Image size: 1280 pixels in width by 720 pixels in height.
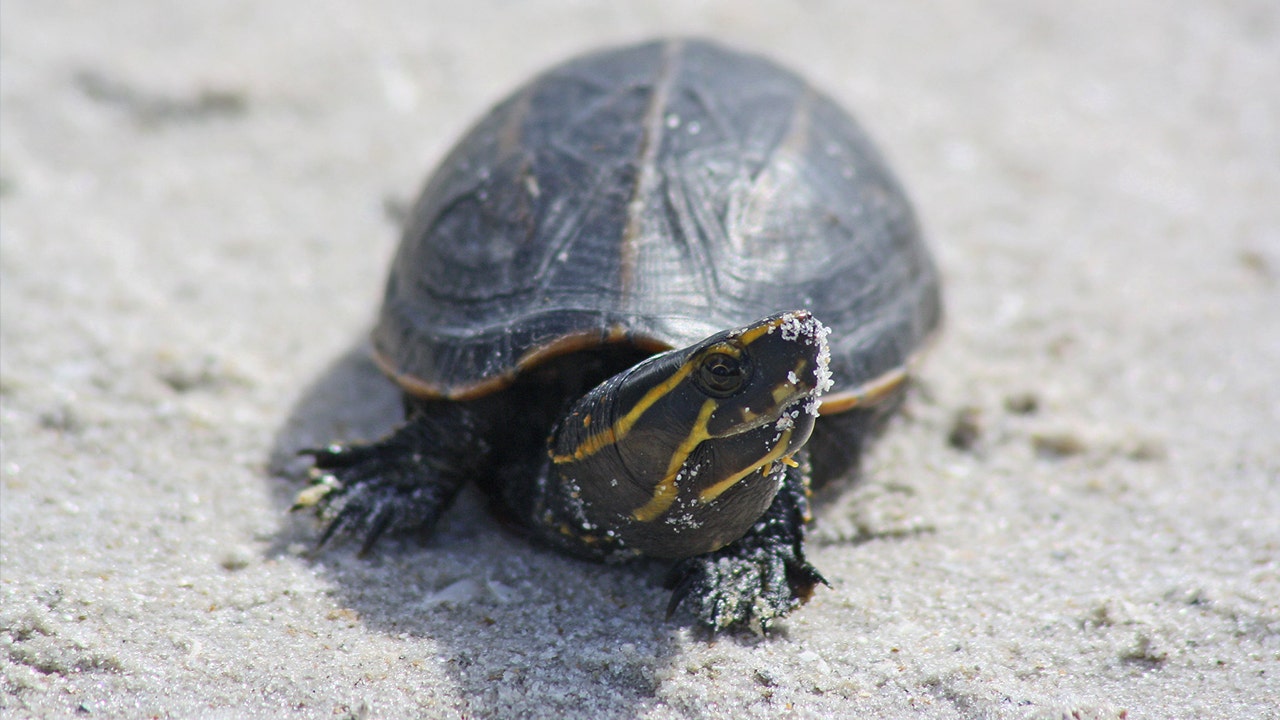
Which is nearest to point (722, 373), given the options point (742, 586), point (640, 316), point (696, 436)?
point (696, 436)

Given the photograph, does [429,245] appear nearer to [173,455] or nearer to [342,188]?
[173,455]

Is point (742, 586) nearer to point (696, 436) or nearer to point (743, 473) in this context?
point (743, 473)

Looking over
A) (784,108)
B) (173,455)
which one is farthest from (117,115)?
(784,108)

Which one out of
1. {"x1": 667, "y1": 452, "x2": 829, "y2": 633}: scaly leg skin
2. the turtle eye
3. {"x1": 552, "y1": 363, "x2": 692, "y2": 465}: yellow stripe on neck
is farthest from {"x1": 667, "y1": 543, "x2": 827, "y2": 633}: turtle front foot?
the turtle eye

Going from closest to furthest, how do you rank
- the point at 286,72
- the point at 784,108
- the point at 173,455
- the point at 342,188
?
the point at 173,455 → the point at 784,108 → the point at 342,188 → the point at 286,72

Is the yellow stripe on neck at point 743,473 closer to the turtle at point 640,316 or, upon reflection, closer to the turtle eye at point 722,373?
the turtle at point 640,316

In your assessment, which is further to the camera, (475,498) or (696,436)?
(475,498)
